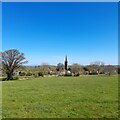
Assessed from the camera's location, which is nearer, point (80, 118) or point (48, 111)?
point (80, 118)

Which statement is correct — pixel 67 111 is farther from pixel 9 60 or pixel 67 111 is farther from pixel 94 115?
pixel 9 60

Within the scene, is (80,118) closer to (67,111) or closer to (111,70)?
(67,111)

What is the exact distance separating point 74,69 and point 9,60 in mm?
47312

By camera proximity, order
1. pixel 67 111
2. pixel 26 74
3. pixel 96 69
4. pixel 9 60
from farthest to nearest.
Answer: pixel 96 69 < pixel 26 74 < pixel 9 60 < pixel 67 111

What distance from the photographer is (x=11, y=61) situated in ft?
163

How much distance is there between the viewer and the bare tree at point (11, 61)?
1927 inches

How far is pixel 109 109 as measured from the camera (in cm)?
895

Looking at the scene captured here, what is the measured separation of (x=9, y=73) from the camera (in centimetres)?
4962

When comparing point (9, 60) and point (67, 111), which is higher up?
point (9, 60)

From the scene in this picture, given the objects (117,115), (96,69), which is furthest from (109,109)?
(96,69)

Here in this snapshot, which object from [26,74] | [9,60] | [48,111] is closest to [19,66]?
[9,60]

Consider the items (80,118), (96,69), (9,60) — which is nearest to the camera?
(80,118)

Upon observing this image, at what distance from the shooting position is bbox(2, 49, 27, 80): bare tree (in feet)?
161

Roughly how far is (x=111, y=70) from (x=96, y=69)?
8.49m
